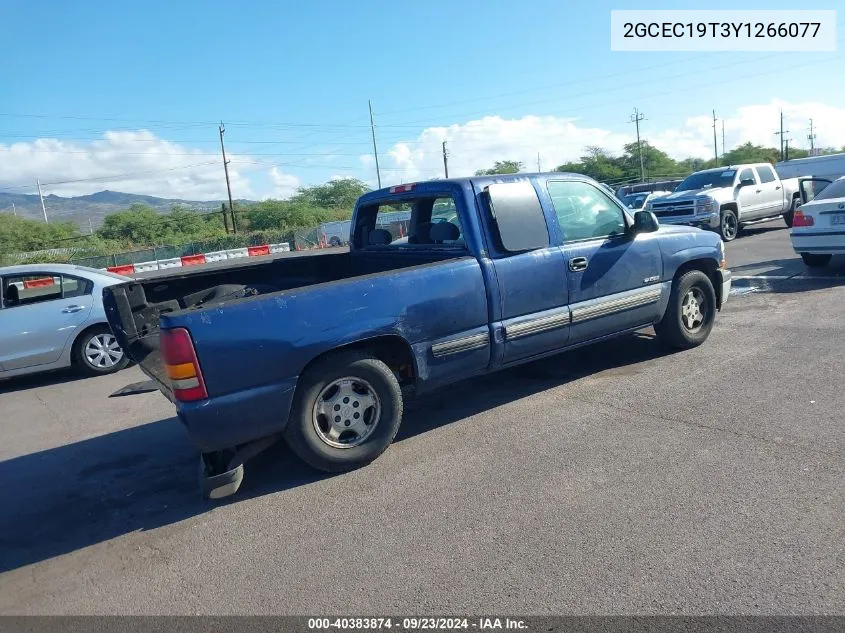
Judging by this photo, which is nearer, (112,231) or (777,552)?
(777,552)

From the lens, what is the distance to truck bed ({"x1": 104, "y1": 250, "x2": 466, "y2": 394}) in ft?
16.2

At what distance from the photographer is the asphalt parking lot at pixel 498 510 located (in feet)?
9.78

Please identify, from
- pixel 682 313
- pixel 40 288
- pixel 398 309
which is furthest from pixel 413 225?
pixel 40 288

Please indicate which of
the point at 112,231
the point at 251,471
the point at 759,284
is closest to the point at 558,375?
the point at 251,471

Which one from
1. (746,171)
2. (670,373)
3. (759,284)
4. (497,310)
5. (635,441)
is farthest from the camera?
(746,171)

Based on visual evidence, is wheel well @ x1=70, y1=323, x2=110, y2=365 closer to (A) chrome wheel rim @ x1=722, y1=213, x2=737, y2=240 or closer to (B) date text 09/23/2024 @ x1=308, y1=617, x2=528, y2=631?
(B) date text 09/23/2024 @ x1=308, y1=617, x2=528, y2=631

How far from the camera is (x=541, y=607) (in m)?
2.82

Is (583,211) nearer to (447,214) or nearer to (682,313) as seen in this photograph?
(447,214)

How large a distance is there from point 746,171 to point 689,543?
16.8 m

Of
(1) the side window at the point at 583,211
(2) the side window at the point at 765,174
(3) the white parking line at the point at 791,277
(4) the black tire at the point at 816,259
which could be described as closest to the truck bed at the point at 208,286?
(1) the side window at the point at 583,211

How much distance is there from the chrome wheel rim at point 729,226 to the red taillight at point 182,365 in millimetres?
15754

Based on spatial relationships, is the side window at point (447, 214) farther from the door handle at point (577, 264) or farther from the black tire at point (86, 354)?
the black tire at point (86, 354)

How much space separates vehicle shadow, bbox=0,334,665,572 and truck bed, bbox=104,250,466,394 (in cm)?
78

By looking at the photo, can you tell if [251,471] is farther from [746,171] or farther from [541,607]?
[746,171]
